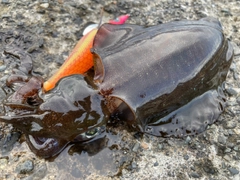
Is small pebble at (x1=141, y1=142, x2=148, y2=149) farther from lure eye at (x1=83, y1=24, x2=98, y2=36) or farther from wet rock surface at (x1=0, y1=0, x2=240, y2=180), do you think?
lure eye at (x1=83, y1=24, x2=98, y2=36)

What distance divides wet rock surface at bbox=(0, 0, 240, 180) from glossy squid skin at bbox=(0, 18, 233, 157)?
0.13 meters

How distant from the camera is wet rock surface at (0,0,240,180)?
2.96m

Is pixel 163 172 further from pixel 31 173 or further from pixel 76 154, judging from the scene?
pixel 31 173

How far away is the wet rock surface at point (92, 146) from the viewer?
2959mm

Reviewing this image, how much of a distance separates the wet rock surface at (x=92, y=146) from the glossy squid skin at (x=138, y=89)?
0.41 feet

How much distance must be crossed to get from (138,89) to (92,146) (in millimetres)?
693

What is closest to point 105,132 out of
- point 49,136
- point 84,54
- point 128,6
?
point 49,136

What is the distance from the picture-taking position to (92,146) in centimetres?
Result: 307

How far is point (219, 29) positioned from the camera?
3500 millimetres

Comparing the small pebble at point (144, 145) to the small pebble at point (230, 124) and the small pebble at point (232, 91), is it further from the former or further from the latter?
the small pebble at point (232, 91)

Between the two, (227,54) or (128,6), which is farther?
(128,6)

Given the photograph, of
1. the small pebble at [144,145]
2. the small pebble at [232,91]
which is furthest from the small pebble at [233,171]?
the small pebble at [232,91]

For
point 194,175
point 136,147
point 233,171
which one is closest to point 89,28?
point 136,147

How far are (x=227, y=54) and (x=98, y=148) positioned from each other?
169cm
